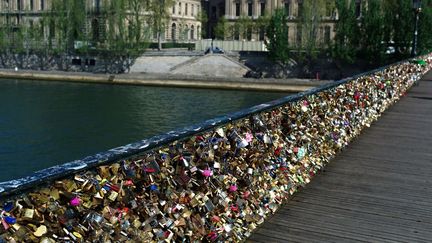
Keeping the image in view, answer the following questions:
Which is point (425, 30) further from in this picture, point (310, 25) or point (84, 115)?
point (84, 115)

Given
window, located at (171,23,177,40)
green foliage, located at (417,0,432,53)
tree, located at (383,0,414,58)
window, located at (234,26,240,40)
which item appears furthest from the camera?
window, located at (171,23,177,40)

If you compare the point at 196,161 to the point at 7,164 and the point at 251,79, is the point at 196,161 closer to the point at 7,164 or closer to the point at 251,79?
the point at 7,164

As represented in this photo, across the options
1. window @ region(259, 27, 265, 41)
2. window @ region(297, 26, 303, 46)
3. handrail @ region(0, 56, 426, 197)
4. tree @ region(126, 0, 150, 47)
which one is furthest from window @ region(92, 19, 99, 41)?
handrail @ region(0, 56, 426, 197)

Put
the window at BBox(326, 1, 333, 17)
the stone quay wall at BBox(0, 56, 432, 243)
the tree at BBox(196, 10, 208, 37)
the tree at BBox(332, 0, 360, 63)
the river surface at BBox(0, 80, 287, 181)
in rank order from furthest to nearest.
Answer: the tree at BBox(196, 10, 208, 37) → the window at BBox(326, 1, 333, 17) → the tree at BBox(332, 0, 360, 63) → the river surface at BBox(0, 80, 287, 181) → the stone quay wall at BBox(0, 56, 432, 243)

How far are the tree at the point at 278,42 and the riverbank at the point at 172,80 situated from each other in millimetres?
3388

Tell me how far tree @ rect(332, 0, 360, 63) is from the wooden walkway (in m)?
42.6

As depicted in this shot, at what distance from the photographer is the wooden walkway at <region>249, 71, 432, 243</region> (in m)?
4.77

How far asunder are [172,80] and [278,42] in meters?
10.6

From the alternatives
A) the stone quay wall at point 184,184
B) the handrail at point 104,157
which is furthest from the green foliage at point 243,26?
the handrail at point 104,157

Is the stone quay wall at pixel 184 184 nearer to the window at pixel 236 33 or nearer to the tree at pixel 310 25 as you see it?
the tree at pixel 310 25

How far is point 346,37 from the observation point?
51312mm

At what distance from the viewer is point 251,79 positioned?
5122 centimetres

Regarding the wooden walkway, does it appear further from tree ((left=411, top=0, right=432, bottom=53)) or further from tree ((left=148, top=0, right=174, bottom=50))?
tree ((left=148, top=0, right=174, bottom=50))

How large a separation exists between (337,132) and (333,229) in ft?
10.4
